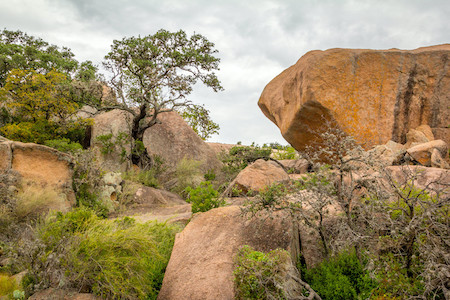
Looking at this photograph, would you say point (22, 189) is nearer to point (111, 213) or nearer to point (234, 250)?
point (111, 213)

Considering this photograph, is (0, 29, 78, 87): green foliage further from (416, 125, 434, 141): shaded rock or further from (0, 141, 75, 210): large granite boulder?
(416, 125, 434, 141): shaded rock

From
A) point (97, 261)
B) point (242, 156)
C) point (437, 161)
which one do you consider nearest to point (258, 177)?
point (242, 156)

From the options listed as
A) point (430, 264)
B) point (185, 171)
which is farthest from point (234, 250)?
point (185, 171)

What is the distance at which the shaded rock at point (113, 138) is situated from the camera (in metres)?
15.8

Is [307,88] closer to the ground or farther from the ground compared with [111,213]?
farther from the ground

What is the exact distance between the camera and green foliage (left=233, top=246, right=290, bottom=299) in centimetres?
411

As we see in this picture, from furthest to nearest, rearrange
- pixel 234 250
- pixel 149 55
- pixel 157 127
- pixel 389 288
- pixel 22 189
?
1. pixel 157 127
2. pixel 149 55
3. pixel 22 189
4. pixel 234 250
5. pixel 389 288

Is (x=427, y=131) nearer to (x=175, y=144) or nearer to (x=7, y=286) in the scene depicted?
(x=7, y=286)

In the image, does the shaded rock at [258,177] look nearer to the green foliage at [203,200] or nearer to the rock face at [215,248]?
the green foliage at [203,200]

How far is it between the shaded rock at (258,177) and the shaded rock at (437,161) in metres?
3.49

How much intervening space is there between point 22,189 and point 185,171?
772 cm

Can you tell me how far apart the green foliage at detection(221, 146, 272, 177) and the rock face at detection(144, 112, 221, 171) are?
11.6 feet

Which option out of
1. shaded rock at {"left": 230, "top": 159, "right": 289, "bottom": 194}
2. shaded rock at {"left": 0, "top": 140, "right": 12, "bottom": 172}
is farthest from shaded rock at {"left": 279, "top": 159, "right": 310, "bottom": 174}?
shaded rock at {"left": 0, "top": 140, "right": 12, "bottom": 172}

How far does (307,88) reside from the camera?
1019cm
